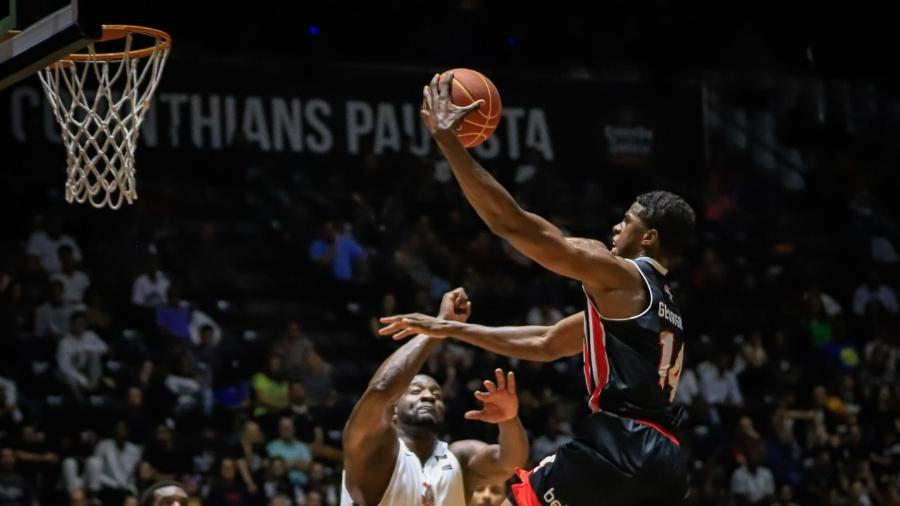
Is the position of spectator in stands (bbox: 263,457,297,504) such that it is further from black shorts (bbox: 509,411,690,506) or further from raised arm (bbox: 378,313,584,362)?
black shorts (bbox: 509,411,690,506)

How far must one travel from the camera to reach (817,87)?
17891 millimetres

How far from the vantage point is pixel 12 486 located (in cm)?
1159

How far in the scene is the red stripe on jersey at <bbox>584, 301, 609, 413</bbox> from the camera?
541cm

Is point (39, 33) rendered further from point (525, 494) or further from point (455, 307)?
point (525, 494)

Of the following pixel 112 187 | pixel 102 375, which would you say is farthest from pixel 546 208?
pixel 112 187

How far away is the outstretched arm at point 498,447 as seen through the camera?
19.6 ft

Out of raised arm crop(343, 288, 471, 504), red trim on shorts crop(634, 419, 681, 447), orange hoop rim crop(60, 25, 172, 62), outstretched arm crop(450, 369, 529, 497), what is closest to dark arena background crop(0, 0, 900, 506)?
orange hoop rim crop(60, 25, 172, 62)

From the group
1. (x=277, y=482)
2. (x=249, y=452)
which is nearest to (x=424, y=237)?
(x=249, y=452)

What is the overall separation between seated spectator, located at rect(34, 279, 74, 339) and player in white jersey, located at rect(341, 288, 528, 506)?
691 cm

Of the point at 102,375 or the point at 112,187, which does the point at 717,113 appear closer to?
the point at 102,375

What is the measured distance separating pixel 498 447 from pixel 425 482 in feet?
1.43

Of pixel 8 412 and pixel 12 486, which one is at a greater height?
pixel 8 412

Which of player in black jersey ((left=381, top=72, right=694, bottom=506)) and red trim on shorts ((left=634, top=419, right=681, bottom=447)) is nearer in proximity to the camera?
player in black jersey ((left=381, top=72, right=694, bottom=506))

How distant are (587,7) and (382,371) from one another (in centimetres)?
1186
